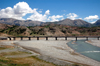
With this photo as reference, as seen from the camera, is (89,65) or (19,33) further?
(19,33)

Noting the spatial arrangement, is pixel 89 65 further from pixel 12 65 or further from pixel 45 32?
pixel 45 32

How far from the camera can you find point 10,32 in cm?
8431

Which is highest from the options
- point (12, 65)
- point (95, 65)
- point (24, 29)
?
point (24, 29)

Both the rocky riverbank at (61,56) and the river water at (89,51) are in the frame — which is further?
the river water at (89,51)

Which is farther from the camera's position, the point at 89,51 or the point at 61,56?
the point at 89,51

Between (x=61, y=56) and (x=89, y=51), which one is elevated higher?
(x=61, y=56)

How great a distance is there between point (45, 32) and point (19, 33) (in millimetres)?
22201

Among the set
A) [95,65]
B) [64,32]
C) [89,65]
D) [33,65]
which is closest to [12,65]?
[33,65]

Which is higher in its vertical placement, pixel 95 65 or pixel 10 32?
pixel 10 32

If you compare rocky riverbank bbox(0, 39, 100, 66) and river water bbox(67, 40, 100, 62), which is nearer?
rocky riverbank bbox(0, 39, 100, 66)

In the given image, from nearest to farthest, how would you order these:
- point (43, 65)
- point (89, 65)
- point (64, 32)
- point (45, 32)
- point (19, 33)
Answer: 1. point (43, 65)
2. point (89, 65)
3. point (19, 33)
4. point (45, 32)
5. point (64, 32)

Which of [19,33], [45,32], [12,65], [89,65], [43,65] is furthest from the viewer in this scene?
[45,32]

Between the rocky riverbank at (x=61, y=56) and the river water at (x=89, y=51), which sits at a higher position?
the rocky riverbank at (x=61, y=56)

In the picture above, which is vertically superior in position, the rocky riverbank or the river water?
the rocky riverbank
